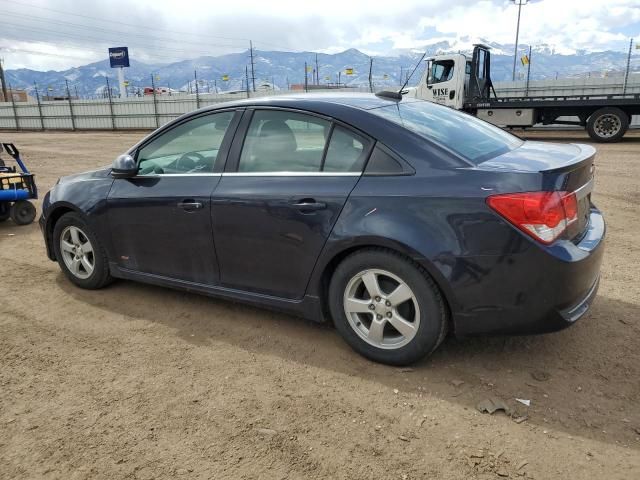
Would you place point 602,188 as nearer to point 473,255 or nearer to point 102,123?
point 473,255

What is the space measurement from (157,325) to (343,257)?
1596 millimetres

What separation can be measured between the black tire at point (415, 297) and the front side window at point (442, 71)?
16.2m

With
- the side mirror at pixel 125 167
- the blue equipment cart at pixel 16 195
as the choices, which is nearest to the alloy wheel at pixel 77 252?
the side mirror at pixel 125 167

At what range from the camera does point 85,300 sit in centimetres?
436

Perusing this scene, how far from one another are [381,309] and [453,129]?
4.16 ft

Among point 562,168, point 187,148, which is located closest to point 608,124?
point 562,168

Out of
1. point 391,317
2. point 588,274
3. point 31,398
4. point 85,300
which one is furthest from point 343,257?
point 85,300

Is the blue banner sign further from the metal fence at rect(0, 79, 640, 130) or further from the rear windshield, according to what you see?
the rear windshield

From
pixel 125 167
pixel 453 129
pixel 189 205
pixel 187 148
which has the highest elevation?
pixel 453 129

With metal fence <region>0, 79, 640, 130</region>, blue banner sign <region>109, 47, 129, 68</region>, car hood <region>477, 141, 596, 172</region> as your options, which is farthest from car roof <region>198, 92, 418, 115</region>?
blue banner sign <region>109, 47, 129, 68</region>

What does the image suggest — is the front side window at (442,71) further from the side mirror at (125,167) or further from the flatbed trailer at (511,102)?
the side mirror at (125,167)

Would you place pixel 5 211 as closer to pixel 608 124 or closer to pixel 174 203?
pixel 174 203

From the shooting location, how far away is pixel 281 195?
129 inches

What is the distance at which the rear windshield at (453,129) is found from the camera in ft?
10.2
